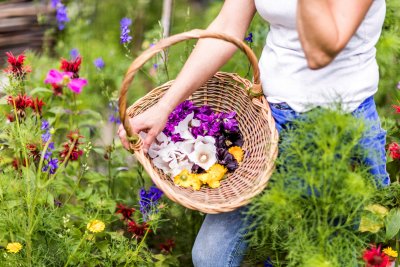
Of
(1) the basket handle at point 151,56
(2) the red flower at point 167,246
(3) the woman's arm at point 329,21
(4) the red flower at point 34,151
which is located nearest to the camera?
(3) the woman's arm at point 329,21

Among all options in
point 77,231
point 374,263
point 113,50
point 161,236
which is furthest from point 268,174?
point 113,50

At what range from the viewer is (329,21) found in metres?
1.48

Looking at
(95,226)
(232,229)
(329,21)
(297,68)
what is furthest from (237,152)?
(329,21)

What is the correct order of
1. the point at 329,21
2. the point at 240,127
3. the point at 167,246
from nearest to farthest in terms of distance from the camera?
1. the point at 329,21
2. the point at 240,127
3. the point at 167,246

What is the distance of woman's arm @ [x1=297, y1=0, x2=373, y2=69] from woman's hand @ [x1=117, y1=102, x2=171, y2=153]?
0.49 m

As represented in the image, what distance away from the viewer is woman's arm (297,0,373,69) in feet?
4.84

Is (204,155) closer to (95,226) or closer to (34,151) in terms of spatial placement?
(95,226)

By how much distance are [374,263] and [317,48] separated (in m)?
0.53

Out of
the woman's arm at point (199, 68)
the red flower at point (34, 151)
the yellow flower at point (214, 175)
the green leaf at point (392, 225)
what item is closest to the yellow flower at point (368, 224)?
the green leaf at point (392, 225)

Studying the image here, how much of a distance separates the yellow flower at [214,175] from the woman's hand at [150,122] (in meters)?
0.19

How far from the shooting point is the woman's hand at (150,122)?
1.81 m

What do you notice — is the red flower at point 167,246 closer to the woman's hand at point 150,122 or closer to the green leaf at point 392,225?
the woman's hand at point 150,122

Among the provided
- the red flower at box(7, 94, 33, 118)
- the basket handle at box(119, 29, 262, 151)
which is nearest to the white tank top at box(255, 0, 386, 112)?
the basket handle at box(119, 29, 262, 151)

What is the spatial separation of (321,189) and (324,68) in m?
0.32
